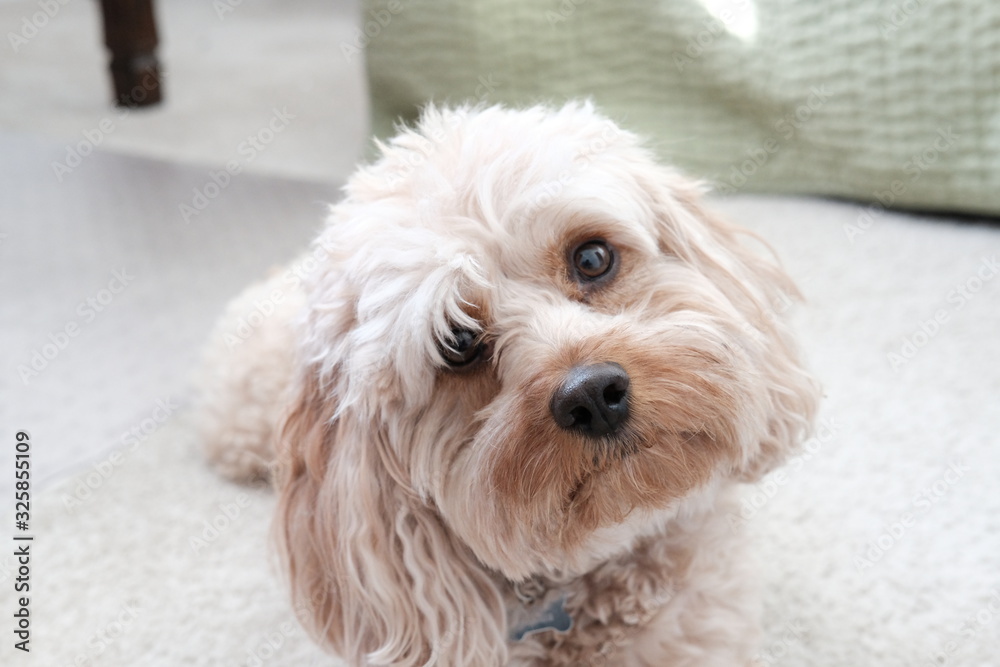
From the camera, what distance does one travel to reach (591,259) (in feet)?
3.94

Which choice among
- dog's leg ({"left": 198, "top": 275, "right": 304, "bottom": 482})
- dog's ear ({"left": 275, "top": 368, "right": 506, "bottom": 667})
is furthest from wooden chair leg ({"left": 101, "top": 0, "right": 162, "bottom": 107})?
dog's ear ({"left": 275, "top": 368, "right": 506, "bottom": 667})

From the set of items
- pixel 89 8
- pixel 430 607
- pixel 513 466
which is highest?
pixel 513 466

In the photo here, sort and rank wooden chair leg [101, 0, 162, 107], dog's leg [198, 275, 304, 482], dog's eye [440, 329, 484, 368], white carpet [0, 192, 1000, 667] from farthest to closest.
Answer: wooden chair leg [101, 0, 162, 107]
dog's leg [198, 275, 304, 482]
white carpet [0, 192, 1000, 667]
dog's eye [440, 329, 484, 368]

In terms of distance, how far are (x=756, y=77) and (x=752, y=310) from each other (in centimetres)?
132

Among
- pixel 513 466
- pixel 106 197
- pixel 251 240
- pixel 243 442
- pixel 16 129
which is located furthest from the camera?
pixel 16 129

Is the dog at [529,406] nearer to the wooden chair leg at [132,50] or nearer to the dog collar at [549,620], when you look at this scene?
the dog collar at [549,620]

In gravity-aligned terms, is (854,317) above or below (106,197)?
above

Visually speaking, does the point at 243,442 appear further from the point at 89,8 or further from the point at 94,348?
the point at 89,8

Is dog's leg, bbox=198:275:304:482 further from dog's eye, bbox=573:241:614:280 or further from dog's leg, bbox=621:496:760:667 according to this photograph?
dog's leg, bbox=621:496:760:667

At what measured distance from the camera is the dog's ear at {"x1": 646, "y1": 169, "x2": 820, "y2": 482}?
123 cm

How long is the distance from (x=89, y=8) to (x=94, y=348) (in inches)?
155

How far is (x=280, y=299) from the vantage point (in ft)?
5.88

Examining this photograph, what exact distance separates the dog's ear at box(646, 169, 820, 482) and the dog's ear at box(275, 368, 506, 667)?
1.26ft

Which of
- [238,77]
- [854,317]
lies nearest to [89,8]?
[238,77]
